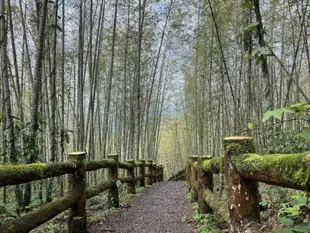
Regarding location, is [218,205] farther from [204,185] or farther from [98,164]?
[98,164]

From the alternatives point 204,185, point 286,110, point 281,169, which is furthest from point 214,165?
point 286,110

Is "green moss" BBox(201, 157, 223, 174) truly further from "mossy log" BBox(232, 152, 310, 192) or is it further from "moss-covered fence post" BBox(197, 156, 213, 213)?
"mossy log" BBox(232, 152, 310, 192)

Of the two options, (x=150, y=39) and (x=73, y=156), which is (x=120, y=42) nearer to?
(x=150, y=39)

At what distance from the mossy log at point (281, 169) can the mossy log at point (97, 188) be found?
2123mm

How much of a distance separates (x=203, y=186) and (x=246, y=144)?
1880 mm

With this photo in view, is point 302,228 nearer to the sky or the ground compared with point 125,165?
nearer to the sky

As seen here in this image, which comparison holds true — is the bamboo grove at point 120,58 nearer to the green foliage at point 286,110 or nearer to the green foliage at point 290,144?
the green foliage at point 290,144

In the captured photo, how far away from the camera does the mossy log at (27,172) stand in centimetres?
179

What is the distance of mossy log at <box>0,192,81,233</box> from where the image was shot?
1753 mm

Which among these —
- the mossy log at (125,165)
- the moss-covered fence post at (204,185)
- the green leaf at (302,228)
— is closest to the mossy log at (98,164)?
the mossy log at (125,165)

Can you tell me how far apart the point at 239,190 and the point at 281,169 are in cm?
58

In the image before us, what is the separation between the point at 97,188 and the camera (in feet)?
11.6

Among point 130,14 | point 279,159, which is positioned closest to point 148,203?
point 279,159

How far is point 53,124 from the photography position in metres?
4.47
